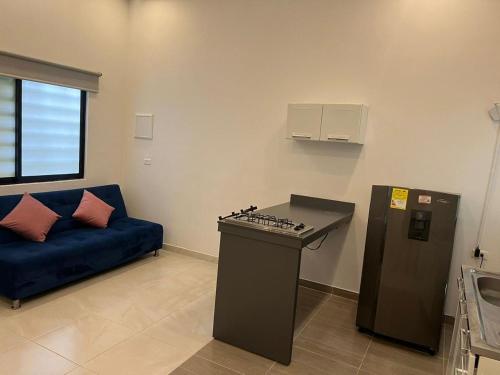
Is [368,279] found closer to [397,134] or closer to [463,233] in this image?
[463,233]

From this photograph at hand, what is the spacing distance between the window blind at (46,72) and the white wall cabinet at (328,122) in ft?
8.01

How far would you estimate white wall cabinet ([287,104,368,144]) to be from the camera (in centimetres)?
336

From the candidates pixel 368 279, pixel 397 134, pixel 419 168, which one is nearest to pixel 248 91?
pixel 397 134

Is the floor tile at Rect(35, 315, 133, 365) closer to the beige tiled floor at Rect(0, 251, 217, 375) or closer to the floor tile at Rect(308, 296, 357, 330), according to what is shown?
the beige tiled floor at Rect(0, 251, 217, 375)

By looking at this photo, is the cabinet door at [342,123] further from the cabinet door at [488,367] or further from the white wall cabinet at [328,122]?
the cabinet door at [488,367]

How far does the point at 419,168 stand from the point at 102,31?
12.8 feet

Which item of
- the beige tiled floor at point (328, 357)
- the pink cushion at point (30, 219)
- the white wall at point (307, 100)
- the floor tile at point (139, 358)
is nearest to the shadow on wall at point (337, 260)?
A: the white wall at point (307, 100)

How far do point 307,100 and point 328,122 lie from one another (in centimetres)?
46

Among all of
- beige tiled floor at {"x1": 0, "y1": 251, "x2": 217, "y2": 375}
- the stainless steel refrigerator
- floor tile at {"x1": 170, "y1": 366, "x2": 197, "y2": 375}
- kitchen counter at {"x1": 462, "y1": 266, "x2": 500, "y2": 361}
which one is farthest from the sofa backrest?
kitchen counter at {"x1": 462, "y1": 266, "x2": 500, "y2": 361}

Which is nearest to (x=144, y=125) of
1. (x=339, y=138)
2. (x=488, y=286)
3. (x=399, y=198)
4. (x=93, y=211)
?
(x=93, y=211)

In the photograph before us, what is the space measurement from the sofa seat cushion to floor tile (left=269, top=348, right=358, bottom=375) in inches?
81.4

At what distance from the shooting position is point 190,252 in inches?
183

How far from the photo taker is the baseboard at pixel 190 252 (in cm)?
452

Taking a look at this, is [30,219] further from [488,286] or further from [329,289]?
[488,286]
